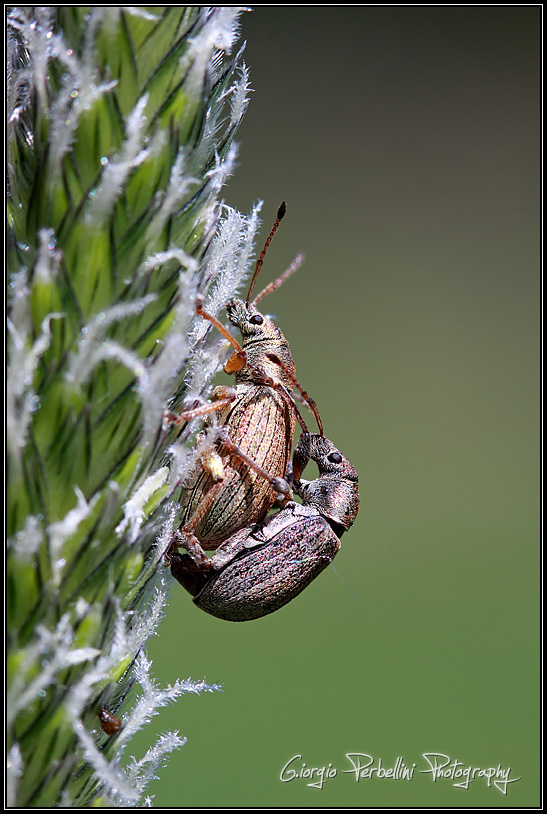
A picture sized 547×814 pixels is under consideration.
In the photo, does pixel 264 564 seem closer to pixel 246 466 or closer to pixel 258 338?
pixel 246 466

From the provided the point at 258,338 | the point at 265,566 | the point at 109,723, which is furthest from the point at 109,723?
the point at 258,338

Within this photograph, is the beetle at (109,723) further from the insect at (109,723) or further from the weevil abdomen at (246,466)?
the weevil abdomen at (246,466)

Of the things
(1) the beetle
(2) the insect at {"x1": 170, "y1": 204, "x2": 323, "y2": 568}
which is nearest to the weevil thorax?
(2) the insect at {"x1": 170, "y1": 204, "x2": 323, "y2": 568}

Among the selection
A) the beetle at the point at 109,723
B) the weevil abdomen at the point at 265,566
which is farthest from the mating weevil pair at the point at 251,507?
the beetle at the point at 109,723

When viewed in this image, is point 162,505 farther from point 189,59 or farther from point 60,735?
point 189,59

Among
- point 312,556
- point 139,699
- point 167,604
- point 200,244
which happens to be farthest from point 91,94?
point 312,556

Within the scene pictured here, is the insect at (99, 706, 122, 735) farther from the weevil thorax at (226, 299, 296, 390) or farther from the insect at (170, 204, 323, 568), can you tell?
the weevil thorax at (226, 299, 296, 390)
